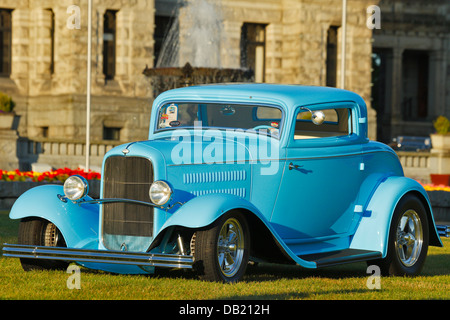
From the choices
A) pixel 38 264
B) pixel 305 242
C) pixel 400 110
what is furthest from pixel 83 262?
pixel 400 110

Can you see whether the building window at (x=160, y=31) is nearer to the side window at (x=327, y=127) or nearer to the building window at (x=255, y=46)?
the building window at (x=255, y=46)

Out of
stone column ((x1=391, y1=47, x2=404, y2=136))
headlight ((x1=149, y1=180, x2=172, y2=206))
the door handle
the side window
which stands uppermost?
stone column ((x1=391, y1=47, x2=404, y2=136))

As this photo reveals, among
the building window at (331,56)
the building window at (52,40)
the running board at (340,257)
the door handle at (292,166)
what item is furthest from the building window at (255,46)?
the door handle at (292,166)

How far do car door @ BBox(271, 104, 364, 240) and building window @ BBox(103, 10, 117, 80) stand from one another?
2477cm

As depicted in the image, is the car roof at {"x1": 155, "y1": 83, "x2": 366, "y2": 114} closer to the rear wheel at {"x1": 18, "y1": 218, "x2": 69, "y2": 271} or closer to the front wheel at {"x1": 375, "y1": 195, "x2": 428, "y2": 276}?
the front wheel at {"x1": 375, "y1": 195, "x2": 428, "y2": 276}

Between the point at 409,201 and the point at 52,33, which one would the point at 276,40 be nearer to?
the point at 52,33

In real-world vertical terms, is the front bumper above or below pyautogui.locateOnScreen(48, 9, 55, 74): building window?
below

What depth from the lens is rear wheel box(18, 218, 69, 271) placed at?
30.2 ft

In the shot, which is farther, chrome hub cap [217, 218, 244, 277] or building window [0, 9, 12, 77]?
building window [0, 9, 12, 77]

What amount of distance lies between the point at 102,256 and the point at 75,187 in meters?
1.12

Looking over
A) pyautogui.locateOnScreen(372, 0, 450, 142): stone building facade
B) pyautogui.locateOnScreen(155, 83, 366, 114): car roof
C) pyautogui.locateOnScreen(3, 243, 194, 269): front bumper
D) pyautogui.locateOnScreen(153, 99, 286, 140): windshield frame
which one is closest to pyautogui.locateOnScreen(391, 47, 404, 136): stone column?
pyautogui.locateOnScreen(372, 0, 450, 142): stone building facade

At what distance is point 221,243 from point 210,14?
2923 cm

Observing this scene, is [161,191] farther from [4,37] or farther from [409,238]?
[4,37]

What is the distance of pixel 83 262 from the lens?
8.93 m
